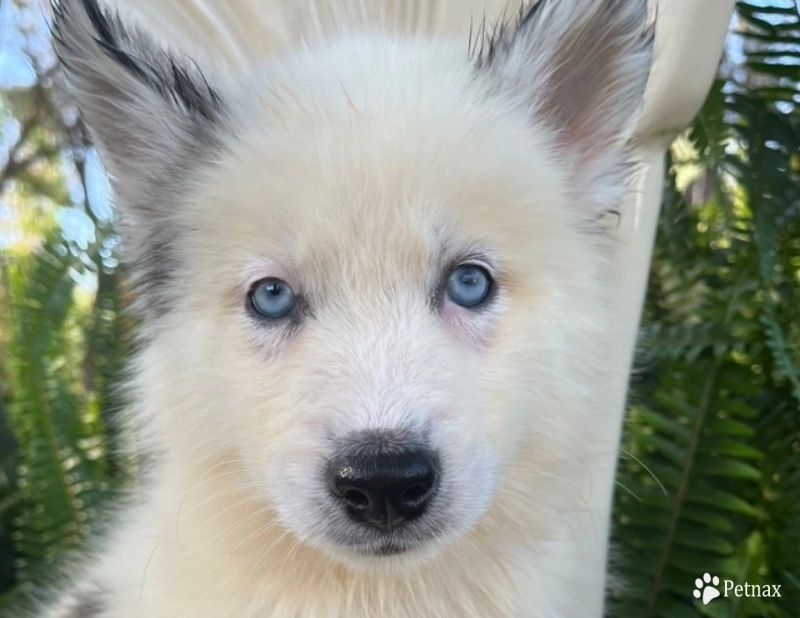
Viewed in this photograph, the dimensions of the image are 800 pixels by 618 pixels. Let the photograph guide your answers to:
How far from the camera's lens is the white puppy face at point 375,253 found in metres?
1.10

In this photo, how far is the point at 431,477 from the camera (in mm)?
1048

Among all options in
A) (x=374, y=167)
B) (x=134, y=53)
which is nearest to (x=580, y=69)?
(x=374, y=167)

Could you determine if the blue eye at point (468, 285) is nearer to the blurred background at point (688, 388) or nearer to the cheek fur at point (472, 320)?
the cheek fur at point (472, 320)

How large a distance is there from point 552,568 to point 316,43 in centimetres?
112

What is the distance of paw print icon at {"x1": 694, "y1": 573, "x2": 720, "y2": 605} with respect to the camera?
1.81m

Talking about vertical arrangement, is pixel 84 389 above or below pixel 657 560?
above

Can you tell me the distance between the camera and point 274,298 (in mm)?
1234

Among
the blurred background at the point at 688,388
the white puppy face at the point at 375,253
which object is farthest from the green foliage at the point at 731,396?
the white puppy face at the point at 375,253

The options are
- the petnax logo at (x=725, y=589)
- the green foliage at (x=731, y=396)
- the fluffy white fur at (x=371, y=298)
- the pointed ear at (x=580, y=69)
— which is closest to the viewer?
the fluffy white fur at (x=371, y=298)

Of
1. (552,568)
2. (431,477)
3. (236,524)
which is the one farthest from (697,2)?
(236,524)

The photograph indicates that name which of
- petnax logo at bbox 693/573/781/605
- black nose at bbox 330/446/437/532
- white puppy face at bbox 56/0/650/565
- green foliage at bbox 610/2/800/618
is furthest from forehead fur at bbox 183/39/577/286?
petnax logo at bbox 693/573/781/605

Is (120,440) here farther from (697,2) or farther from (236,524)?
(697,2)

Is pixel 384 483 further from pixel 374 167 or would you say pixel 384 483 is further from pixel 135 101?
pixel 135 101

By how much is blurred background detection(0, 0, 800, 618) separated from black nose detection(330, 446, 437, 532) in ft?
2.65
